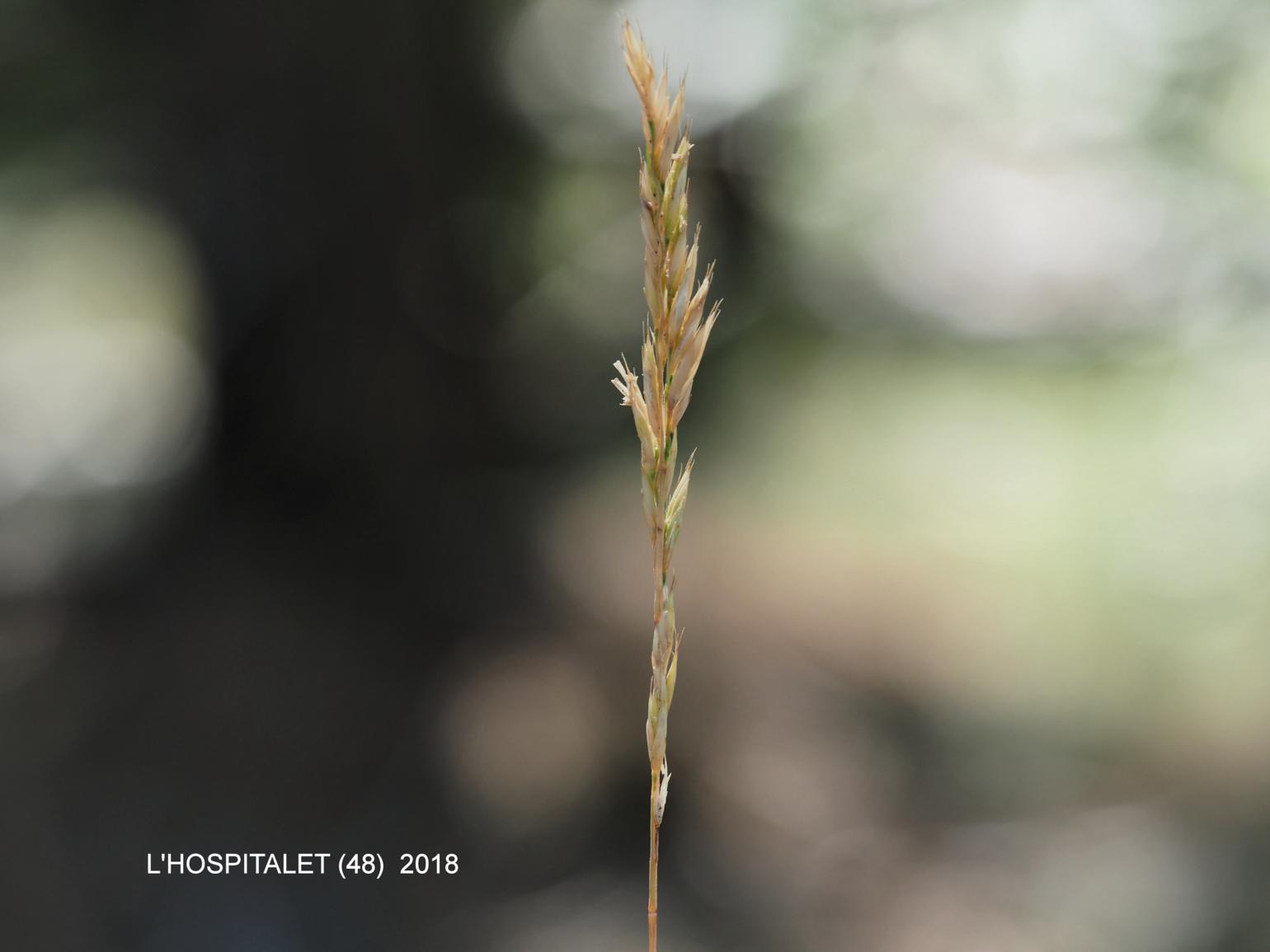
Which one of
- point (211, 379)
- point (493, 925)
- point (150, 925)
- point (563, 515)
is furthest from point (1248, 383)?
point (150, 925)

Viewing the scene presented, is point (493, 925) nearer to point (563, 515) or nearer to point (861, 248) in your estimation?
point (563, 515)

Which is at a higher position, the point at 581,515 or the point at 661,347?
the point at 661,347

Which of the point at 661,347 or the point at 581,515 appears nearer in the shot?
the point at 661,347

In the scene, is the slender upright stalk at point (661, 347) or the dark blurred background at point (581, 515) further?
the dark blurred background at point (581, 515)

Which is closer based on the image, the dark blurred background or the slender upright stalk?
the slender upright stalk
